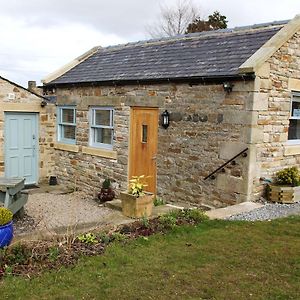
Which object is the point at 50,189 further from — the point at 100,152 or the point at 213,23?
the point at 213,23

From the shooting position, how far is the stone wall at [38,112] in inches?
498

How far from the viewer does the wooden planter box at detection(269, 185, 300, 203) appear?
8938mm

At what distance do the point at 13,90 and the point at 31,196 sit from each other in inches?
141

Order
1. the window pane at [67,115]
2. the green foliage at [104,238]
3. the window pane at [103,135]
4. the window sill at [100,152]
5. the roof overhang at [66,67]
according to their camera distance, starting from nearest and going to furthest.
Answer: the green foliage at [104,238] < the window sill at [100,152] < the window pane at [103,135] < the window pane at [67,115] < the roof overhang at [66,67]

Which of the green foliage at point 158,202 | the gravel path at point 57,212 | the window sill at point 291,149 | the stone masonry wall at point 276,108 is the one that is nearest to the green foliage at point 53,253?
the gravel path at point 57,212

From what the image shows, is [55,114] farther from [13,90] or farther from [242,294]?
[242,294]

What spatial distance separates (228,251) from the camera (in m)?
5.80

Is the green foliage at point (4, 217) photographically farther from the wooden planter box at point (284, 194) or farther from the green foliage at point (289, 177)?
the green foliage at point (289, 177)

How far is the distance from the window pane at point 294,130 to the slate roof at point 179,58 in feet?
7.00

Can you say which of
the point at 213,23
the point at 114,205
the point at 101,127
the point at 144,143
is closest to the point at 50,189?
the point at 101,127

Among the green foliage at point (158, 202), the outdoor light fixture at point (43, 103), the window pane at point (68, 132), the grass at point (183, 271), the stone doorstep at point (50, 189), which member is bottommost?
the stone doorstep at point (50, 189)

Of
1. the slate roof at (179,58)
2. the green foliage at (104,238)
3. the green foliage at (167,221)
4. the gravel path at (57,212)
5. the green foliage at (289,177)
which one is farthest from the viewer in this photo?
the slate roof at (179,58)

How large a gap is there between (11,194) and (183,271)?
4.26m

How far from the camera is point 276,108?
30.0 feet
